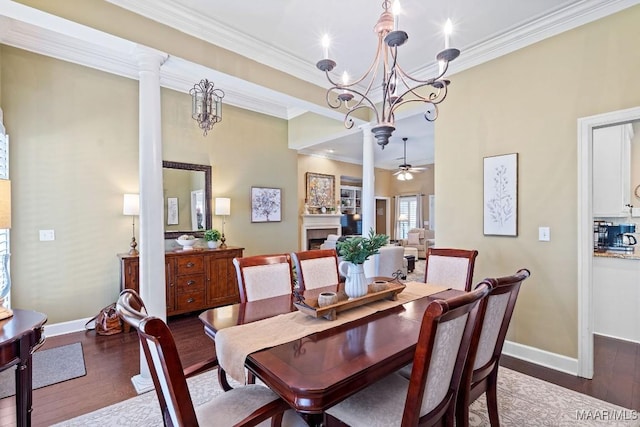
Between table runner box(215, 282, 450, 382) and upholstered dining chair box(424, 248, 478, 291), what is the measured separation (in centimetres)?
96

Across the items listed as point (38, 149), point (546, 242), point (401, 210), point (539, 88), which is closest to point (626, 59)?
point (539, 88)

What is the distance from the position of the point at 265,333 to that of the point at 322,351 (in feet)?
1.10

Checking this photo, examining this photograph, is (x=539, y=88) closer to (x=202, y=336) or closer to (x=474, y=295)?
(x=474, y=295)

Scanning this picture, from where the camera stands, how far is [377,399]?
1408mm

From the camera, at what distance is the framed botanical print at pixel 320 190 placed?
7.68 meters

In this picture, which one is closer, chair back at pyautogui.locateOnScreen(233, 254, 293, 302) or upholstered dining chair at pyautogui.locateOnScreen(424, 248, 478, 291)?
chair back at pyautogui.locateOnScreen(233, 254, 293, 302)

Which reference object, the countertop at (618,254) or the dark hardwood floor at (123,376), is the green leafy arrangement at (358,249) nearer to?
the dark hardwood floor at (123,376)

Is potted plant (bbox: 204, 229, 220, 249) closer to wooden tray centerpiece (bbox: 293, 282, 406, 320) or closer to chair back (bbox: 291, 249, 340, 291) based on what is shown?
chair back (bbox: 291, 249, 340, 291)

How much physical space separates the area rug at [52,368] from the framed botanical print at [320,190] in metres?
5.26

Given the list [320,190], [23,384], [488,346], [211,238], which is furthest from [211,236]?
[320,190]

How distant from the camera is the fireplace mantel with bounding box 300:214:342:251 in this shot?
723 cm

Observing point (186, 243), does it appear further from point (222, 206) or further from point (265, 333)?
point (265, 333)

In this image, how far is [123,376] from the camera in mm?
2609
